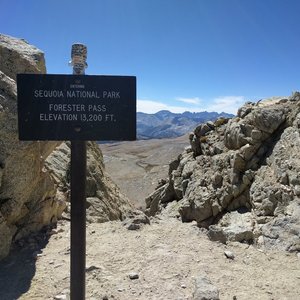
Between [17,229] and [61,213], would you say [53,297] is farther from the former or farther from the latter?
[61,213]

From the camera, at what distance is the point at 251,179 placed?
50.0 ft

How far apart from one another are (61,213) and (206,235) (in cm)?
500

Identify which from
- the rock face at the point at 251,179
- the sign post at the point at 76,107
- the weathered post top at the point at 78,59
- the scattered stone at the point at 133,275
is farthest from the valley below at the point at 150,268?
the weathered post top at the point at 78,59

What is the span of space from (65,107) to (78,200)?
1.52m

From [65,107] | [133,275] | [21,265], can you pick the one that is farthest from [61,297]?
[65,107]

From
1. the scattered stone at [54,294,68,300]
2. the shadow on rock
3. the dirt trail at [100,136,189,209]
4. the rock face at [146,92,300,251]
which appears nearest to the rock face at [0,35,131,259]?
the shadow on rock

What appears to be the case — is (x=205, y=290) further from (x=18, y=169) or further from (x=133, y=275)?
(x=18, y=169)

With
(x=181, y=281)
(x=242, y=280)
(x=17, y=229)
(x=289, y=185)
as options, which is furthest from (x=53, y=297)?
(x=289, y=185)

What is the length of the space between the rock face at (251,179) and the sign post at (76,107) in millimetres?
6327

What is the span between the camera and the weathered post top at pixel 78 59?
5.85 meters

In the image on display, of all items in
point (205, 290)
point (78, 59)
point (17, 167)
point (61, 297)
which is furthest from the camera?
point (17, 167)

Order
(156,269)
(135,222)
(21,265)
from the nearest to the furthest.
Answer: (156,269) → (21,265) → (135,222)

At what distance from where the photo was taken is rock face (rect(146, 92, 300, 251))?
11.0 m

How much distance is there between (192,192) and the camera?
1894 cm
